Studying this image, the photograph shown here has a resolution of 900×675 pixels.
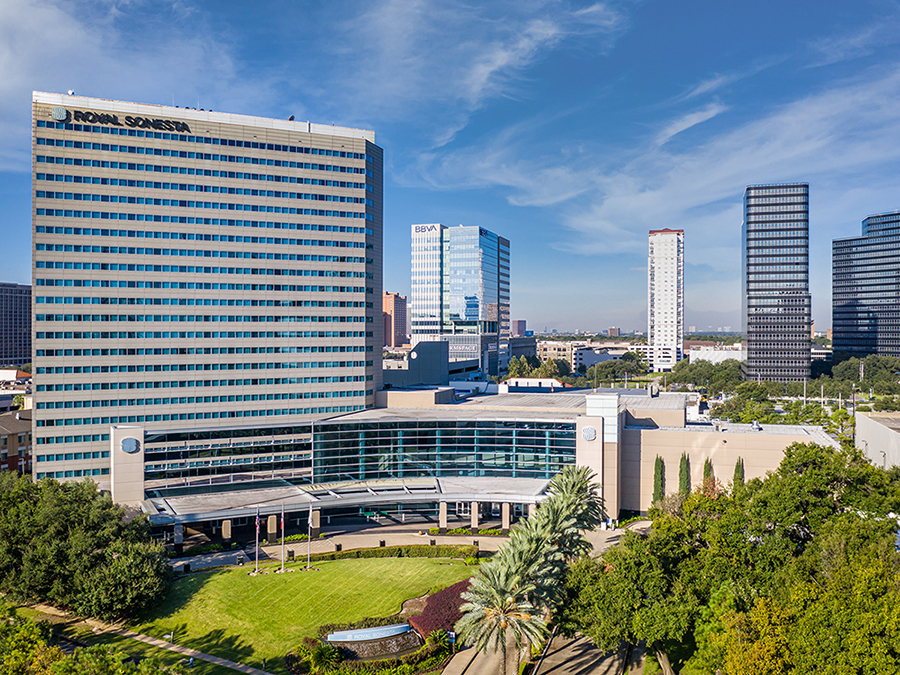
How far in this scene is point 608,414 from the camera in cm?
8569

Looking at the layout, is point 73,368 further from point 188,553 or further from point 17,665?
point 17,665

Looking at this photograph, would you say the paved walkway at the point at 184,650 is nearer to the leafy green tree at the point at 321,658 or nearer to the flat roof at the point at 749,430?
the leafy green tree at the point at 321,658

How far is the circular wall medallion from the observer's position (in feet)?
261

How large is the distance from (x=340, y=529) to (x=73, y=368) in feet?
155

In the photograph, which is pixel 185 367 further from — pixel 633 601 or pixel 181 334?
pixel 633 601

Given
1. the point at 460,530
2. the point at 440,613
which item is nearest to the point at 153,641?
the point at 440,613

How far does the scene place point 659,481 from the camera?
86.8 m

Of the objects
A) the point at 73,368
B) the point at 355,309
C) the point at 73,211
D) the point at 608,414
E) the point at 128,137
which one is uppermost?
the point at 128,137

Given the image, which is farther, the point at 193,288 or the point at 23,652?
the point at 193,288

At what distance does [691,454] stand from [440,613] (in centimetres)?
4951

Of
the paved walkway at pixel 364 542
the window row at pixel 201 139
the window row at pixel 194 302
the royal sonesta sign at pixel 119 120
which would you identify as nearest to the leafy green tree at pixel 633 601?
the paved walkway at pixel 364 542

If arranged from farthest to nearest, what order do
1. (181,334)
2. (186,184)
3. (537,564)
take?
1. (181,334)
2. (186,184)
3. (537,564)

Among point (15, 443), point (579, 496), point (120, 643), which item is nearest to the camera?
point (120, 643)

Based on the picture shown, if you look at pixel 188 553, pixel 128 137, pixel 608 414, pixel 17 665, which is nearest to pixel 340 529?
pixel 188 553
